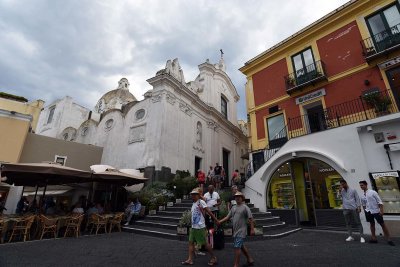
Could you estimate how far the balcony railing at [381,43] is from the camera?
33.1 ft

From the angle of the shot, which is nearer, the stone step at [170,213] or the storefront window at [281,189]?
the stone step at [170,213]

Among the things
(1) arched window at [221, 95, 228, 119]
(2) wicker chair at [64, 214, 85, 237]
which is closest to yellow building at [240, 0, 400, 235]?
(2) wicker chair at [64, 214, 85, 237]

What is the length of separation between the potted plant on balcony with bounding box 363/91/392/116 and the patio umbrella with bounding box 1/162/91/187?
12.8 m

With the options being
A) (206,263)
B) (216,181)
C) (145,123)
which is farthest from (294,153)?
(145,123)

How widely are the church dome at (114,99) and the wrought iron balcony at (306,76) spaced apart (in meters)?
23.0

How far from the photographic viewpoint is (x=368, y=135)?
8.86 meters

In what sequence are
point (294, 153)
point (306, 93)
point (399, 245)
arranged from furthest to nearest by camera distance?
point (306, 93)
point (294, 153)
point (399, 245)

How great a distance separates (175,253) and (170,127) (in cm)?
1128

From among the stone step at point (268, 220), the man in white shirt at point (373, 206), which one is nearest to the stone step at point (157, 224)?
the stone step at point (268, 220)

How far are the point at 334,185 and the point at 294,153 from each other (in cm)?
213

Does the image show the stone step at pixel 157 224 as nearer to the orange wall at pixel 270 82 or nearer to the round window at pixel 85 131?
the orange wall at pixel 270 82

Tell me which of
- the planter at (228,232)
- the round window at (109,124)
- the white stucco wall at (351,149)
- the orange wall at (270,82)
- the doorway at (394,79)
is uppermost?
the orange wall at (270,82)

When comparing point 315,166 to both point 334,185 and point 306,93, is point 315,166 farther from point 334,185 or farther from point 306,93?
point 306,93

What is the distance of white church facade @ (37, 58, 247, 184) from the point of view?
52.1 feet
